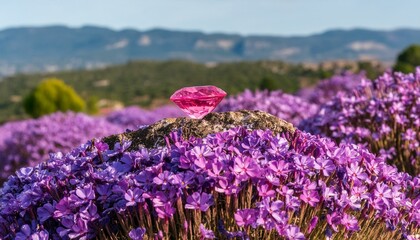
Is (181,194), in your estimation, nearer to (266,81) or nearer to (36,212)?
(36,212)

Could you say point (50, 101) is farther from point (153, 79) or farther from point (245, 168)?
point (153, 79)

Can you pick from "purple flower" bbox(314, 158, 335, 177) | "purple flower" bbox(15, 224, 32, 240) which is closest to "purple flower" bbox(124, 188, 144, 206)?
"purple flower" bbox(15, 224, 32, 240)

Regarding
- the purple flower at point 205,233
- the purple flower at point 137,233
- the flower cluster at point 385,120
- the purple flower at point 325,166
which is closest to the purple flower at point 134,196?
the purple flower at point 137,233

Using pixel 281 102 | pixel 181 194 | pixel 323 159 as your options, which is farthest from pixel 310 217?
pixel 281 102

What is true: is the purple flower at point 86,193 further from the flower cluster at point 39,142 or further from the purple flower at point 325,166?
the flower cluster at point 39,142

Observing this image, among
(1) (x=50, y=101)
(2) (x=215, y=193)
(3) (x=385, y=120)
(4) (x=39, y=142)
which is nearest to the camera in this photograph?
(2) (x=215, y=193)

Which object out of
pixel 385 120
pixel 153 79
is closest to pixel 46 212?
pixel 385 120

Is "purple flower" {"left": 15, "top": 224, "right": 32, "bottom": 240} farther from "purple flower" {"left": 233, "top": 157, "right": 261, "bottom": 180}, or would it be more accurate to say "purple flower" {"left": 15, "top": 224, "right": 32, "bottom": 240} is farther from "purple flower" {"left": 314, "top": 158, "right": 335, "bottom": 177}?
"purple flower" {"left": 314, "top": 158, "right": 335, "bottom": 177}
